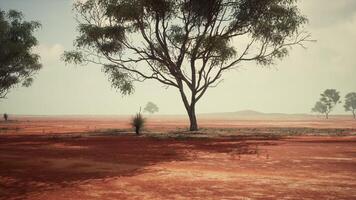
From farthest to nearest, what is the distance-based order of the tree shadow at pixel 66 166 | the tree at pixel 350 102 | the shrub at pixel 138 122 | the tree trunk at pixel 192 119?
the tree at pixel 350 102
the tree trunk at pixel 192 119
the shrub at pixel 138 122
the tree shadow at pixel 66 166

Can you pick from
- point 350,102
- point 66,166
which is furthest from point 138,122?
point 350,102

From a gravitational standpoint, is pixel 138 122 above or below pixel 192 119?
below

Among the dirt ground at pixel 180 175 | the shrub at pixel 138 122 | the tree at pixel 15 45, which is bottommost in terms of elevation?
the dirt ground at pixel 180 175

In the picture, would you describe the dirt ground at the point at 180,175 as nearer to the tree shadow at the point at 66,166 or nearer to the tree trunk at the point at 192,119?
the tree shadow at the point at 66,166

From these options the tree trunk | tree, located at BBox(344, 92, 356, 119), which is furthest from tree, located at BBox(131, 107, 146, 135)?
tree, located at BBox(344, 92, 356, 119)

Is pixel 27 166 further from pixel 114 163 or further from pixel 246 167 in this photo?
pixel 246 167

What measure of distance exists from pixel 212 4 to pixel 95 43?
1144 centimetres

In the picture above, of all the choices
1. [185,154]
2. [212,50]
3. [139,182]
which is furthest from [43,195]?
[212,50]

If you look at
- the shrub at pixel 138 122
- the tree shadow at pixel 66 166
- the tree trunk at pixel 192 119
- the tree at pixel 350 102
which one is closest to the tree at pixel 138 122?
the shrub at pixel 138 122

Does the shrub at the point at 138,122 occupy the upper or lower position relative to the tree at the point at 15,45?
lower

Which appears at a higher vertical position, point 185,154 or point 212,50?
point 212,50

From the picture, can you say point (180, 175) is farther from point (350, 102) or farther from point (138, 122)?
point (350, 102)

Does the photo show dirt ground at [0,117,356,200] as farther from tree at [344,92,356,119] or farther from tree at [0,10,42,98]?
tree at [344,92,356,119]

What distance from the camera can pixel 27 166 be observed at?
1181cm
